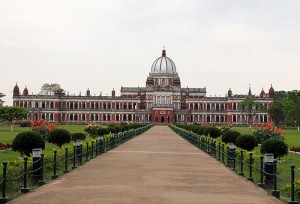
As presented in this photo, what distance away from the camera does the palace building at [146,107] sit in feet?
407

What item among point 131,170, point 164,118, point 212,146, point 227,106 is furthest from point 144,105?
point 131,170

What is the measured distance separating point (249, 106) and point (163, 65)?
101 ft

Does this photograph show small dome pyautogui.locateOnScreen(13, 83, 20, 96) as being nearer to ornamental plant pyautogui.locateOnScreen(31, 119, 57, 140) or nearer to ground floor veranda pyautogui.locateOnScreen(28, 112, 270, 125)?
ground floor veranda pyautogui.locateOnScreen(28, 112, 270, 125)

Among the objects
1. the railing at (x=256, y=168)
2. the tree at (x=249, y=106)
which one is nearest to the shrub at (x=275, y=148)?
the railing at (x=256, y=168)

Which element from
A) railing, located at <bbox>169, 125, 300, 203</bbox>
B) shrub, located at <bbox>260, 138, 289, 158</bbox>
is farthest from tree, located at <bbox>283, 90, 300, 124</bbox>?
shrub, located at <bbox>260, 138, 289, 158</bbox>

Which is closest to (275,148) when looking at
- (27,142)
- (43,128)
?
→ (27,142)

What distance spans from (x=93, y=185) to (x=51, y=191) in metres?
1.53

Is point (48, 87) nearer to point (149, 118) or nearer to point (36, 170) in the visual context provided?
point (149, 118)

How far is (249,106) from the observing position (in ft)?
391

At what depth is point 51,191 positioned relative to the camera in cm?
1375

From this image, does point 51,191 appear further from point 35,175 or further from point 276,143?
point 276,143

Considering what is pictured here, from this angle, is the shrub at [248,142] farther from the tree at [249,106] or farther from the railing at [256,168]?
the tree at [249,106]

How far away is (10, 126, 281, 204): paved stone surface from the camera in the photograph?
41.1 feet

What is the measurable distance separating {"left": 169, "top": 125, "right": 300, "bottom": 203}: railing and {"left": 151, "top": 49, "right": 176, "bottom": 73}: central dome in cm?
10322
